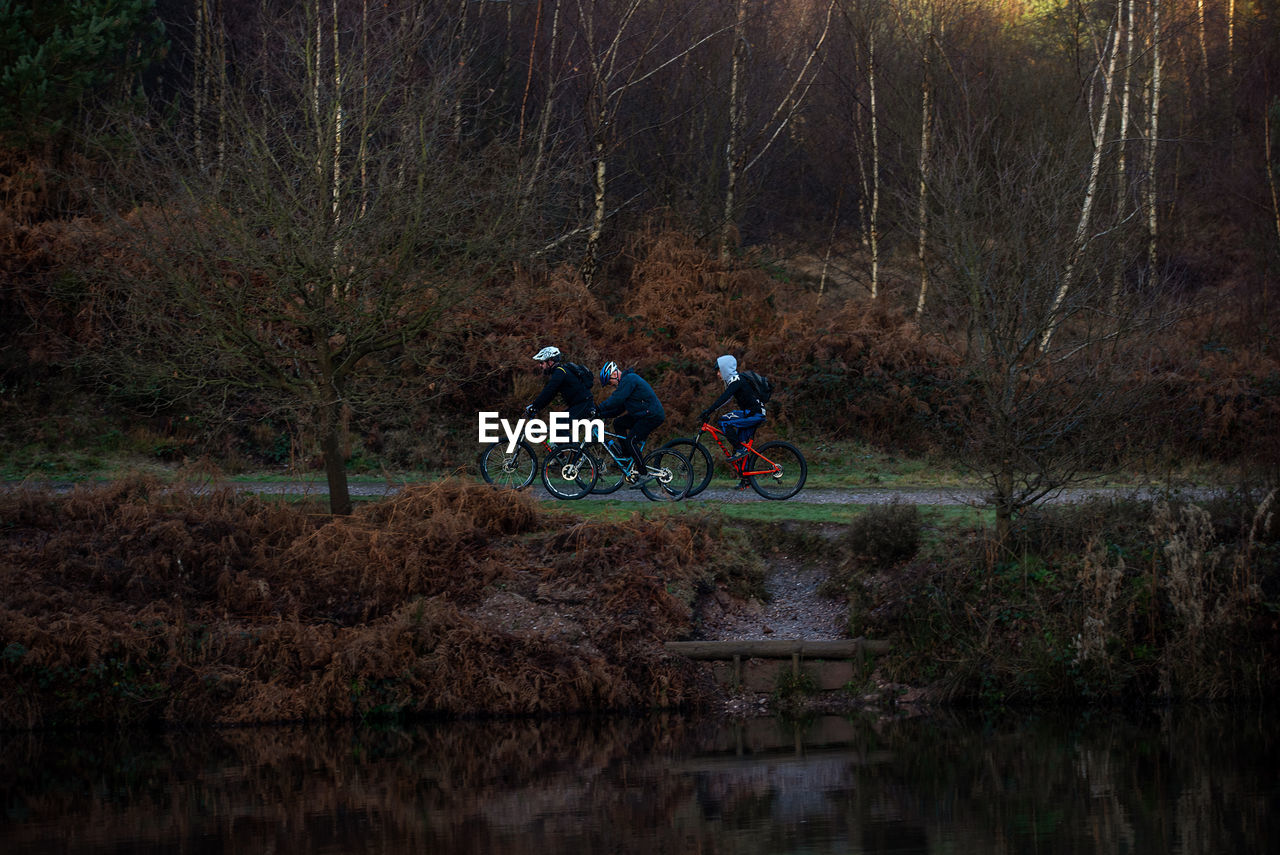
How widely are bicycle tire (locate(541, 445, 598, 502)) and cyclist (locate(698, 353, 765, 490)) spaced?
1.69m

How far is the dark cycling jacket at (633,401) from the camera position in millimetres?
18125

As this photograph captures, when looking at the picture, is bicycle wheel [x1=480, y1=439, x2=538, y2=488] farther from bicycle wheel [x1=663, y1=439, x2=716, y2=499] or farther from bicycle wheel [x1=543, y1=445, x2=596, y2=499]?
bicycle wheel [x1=663, y1=439, x2=716, y2=499]

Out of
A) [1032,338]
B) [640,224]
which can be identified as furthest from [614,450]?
[640,224]

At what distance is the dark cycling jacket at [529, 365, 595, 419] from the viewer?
57.9 feet

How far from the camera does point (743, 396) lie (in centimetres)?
1841

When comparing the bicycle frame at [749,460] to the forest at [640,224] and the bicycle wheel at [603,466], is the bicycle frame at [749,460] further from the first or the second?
the forest at [640,224]

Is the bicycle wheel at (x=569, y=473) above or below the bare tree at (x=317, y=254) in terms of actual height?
below

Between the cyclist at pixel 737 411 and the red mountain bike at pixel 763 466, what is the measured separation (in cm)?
10

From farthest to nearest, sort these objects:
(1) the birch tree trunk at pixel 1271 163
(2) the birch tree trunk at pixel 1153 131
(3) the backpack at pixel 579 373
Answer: (1) the birch tree trunk at pixel 1271 163
(2) the birch tree trunk at pixel 1153 131
(3) the backpack at pixel 579 373

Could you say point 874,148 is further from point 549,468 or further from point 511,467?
point 511,467

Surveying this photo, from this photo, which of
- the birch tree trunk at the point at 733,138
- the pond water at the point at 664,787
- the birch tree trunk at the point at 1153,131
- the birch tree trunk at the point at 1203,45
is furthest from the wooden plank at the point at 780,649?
the birch tree trunk at the point at 1203,45

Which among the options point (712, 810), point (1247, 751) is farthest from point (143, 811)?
point (1247, 751)

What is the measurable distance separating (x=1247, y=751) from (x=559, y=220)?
21596 mm

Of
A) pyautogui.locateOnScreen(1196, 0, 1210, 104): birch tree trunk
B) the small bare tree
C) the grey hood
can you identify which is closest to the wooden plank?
the small bare tree
